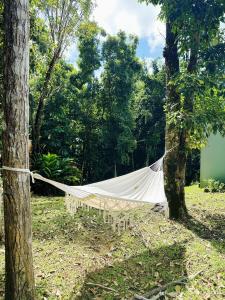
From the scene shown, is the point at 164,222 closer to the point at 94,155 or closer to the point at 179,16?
the point at 179,16

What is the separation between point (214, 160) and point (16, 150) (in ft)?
21.1

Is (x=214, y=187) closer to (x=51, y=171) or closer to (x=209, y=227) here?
(x=209, y=227)

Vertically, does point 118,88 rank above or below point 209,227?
above

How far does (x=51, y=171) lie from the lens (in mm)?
7262

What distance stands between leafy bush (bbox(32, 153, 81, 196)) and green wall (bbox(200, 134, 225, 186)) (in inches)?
117

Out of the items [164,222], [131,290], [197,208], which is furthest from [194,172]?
[131,290]

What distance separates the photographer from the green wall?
775 cm

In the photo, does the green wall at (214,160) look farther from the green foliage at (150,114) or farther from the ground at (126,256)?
Result: the green foliage at (150,114)

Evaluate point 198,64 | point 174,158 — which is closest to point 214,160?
point 174,158

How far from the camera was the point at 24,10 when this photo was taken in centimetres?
211

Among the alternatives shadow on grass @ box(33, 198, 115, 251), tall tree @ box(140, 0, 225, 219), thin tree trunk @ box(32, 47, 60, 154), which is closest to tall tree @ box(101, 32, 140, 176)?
thin tree trunk @ box(32, 47, 60, 154)

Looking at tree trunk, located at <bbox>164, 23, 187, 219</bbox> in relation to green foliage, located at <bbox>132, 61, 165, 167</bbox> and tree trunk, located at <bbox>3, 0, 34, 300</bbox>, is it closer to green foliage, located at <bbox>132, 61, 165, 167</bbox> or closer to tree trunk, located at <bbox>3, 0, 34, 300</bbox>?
tree trunk, located at <bbox>3, 0, 34, 300</bbox>

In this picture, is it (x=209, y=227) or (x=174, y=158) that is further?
(x=174, y=158)

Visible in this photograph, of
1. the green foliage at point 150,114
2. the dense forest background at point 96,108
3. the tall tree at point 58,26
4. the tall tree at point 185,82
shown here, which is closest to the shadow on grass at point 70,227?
the tall tree at point 185,82
